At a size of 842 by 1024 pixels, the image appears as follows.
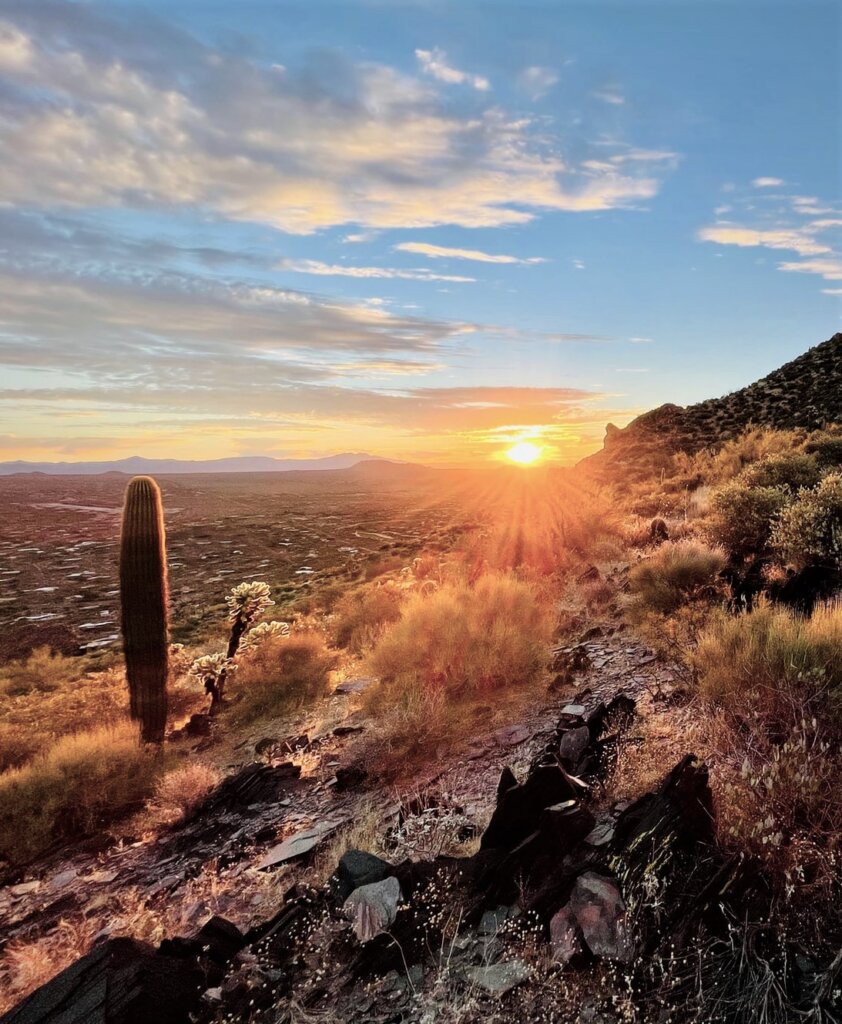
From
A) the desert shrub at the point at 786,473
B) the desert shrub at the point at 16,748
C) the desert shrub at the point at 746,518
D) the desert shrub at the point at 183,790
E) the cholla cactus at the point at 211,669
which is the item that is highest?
the desert shrub at the point at 786,473

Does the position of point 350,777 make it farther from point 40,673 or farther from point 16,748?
point 40,673

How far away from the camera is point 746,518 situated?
10078 mm

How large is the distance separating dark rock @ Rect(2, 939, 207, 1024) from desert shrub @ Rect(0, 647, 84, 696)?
34.8 ft

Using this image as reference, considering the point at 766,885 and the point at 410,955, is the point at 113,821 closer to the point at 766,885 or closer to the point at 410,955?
the point at 410,955

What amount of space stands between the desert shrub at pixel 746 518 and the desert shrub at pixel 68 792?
33.3ft

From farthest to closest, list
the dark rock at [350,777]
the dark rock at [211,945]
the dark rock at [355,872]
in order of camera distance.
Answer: the dark rock at [350,777] < the dark rock at [355,872] < the dark rock at [211,945]

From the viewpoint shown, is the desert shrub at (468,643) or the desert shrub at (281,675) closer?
the desert shrub at (468,643)

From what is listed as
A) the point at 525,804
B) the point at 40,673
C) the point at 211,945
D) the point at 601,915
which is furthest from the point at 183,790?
the point at 40,673

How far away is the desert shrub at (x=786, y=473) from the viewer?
12633mm

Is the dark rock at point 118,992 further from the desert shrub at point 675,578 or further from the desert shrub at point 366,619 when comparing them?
the desert shrub at point 366,619

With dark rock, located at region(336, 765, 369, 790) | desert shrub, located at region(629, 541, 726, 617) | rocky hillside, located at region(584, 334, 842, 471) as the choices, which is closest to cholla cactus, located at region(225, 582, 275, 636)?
dark rock, located at region(336, 765, 369, 790)

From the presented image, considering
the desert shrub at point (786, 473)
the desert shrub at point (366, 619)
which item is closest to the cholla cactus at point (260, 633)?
the desert shrub at point (366, 619)

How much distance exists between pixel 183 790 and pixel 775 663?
261 inches

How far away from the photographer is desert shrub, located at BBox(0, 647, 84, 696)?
12.1 meters
